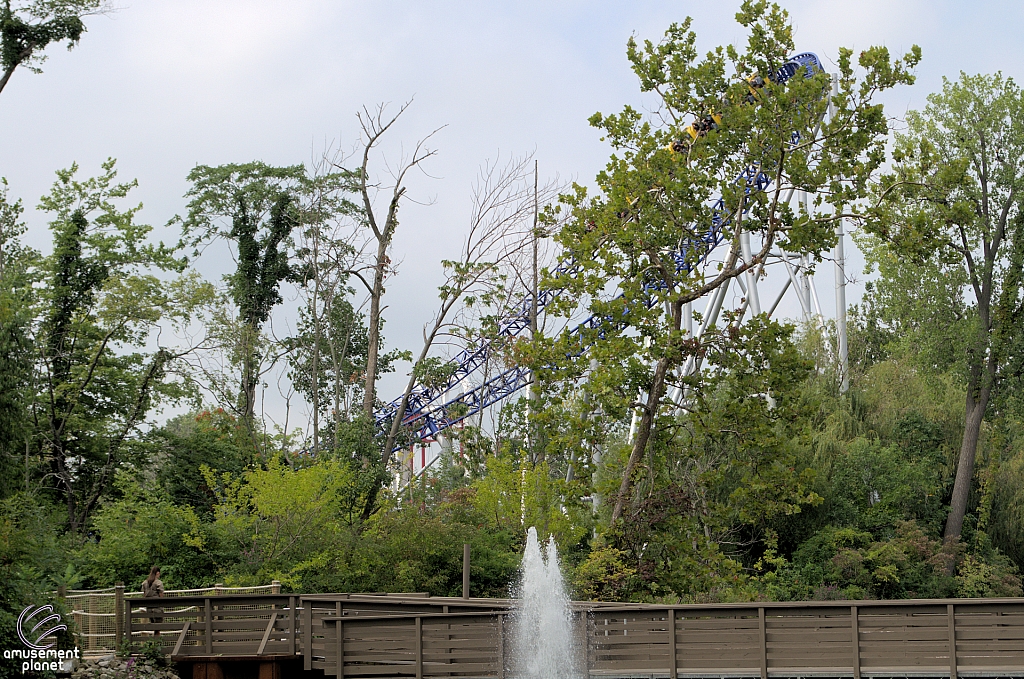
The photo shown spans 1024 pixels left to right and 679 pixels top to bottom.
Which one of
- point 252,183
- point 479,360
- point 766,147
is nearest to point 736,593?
point 766,147

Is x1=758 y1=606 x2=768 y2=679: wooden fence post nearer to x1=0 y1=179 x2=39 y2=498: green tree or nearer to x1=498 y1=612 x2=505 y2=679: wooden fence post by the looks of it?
x1=498 y1=612 x2=505 y2=679: wooden fence post

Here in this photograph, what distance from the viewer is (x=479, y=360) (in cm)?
3734

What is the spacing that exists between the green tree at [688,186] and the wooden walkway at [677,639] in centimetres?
634

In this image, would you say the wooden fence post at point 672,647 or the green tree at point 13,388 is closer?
the wooden fence post at point 672,647

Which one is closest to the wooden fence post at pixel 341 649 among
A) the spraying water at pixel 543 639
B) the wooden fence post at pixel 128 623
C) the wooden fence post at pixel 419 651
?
the wooden fence post at pixel 419 651

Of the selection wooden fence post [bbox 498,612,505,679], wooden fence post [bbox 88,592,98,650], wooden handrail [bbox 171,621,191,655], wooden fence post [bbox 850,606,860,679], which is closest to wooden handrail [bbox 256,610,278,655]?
wooden handrail [bbox 171,621,191,655]

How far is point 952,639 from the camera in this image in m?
12.9

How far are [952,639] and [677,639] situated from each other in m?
3.15

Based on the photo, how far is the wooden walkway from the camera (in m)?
12.9

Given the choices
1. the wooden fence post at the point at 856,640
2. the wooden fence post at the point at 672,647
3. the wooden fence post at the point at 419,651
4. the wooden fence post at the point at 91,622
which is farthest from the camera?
the wooden fence post at the point at 91,622

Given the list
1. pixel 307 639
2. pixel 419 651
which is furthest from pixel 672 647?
pixel 307 639

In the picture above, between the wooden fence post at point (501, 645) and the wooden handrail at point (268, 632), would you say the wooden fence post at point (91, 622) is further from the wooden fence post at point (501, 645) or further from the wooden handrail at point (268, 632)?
the wooden fence post at point (501, 645)

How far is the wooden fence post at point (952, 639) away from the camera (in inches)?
506

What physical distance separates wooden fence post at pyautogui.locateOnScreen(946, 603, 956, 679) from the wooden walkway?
11 mm
